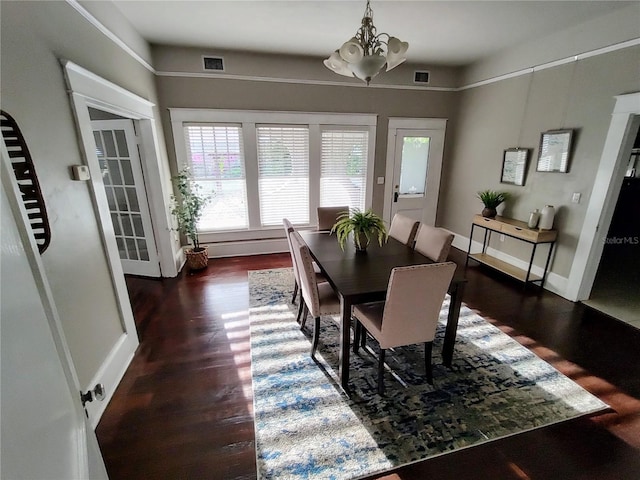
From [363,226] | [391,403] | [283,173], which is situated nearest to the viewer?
[391,403]

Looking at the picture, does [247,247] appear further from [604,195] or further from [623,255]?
[623,255]

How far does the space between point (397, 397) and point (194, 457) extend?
1.31m

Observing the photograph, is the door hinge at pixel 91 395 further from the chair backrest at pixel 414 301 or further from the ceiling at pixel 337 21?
the ceiling at pixel 337 21

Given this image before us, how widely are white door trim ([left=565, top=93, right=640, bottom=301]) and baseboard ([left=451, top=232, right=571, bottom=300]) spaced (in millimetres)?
84

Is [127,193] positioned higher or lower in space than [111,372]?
higher

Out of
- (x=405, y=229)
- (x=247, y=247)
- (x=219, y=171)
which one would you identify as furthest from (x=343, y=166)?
(x=405, y=229)

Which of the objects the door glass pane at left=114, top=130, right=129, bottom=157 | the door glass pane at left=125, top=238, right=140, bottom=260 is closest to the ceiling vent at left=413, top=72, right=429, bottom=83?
the door glass pane at left=114, top=130, right=129, bottom=157

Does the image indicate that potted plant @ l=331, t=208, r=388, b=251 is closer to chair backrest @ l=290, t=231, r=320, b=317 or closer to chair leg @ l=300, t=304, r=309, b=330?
chair backrest @ l=290, t=231, r=320, b=317

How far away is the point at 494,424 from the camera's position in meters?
1.80

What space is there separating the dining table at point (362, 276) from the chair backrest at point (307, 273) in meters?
0.13

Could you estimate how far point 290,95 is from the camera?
4.21 metres

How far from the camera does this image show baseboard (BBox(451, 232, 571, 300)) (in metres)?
3.38

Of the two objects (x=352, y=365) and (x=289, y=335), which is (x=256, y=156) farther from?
(x=352, y=365)

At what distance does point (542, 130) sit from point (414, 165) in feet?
6.09
